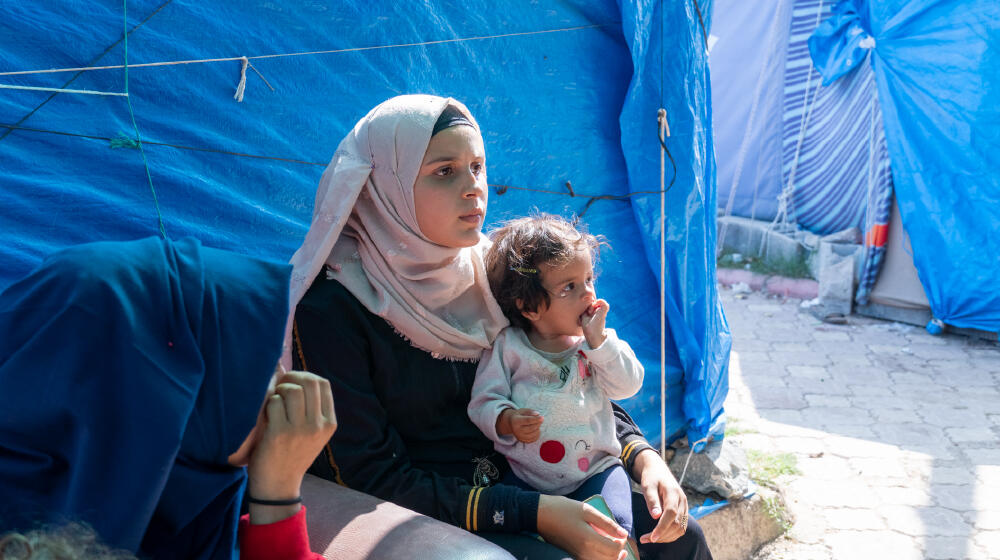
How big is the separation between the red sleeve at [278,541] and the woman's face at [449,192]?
2.69ft

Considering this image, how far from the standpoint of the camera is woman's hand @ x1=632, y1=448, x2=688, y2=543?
192cm

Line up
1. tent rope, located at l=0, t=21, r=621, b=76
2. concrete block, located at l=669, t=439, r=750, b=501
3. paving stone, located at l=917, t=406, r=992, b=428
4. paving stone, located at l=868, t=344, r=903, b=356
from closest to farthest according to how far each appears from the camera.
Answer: tent rope, located at l=0, t=21, r=621, b=76 → concrete block, located at l=669, t=439, r=750, b=501 → paving stone, located at l=917, t=406, r=992, b=428 → paving stone, located at l=868, t=344, r=903, b=356

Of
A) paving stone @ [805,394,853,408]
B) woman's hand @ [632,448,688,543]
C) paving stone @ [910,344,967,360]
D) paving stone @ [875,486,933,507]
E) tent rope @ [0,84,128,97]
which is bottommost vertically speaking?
paving stone @ [805,394,853,408]

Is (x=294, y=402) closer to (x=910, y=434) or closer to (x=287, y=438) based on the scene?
(x=287, y=438)

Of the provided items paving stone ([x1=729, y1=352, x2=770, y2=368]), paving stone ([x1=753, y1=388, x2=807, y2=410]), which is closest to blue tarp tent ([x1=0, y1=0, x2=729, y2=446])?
paving stone ([x1=753, y1=388, x2=807, y2=410])

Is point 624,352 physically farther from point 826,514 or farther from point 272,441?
point 826,514

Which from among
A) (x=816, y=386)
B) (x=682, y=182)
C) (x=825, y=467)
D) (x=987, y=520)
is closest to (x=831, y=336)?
(x=816, y=386)

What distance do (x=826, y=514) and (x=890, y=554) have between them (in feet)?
1.08

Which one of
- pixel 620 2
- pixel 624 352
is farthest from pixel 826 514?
pixel 620 2

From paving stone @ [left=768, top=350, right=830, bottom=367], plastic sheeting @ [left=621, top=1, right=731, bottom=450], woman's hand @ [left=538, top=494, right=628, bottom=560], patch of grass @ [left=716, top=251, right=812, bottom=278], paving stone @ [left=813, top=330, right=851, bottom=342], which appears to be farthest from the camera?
patch of grass @ [left=716, top=251, right=812, bottom=278]

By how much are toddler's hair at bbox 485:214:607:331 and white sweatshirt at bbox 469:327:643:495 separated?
0.33ft

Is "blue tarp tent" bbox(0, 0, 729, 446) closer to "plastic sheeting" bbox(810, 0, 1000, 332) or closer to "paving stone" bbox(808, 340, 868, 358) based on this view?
"paving stone" bbox(808, 340, 868, 358)

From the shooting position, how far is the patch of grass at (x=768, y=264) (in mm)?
6944

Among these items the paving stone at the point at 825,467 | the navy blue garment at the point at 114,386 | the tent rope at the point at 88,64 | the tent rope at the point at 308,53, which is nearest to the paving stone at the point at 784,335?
the paving stone at the point at 825,467
